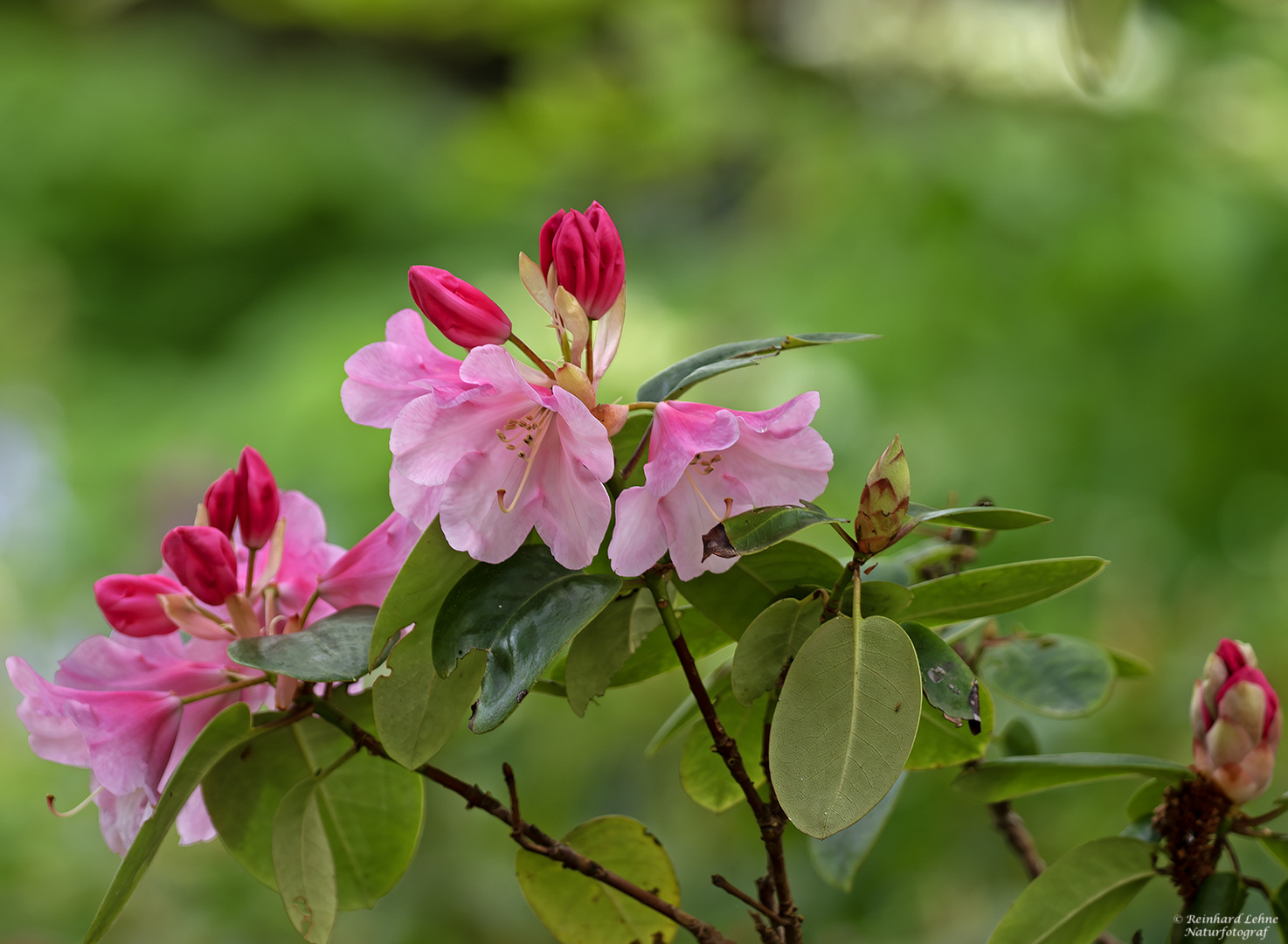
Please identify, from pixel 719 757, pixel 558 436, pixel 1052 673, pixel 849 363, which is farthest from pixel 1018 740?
pixel 849 363

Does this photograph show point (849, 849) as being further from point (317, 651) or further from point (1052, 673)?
point (317, 651)

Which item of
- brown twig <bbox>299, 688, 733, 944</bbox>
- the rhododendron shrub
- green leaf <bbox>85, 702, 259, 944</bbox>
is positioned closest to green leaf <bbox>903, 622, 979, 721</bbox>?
the rhododendron shrub

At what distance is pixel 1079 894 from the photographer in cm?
→ 36

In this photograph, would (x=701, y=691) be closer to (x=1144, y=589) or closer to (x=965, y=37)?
(x=1144, y=589)

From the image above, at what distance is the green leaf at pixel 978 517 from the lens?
0.96ft

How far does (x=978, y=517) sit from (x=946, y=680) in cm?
5

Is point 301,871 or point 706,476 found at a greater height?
point 706,476

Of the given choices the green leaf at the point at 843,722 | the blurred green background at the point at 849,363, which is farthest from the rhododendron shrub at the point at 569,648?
the blurred green background at the point at 849,363

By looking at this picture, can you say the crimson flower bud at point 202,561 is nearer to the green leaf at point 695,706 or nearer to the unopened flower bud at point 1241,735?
the green leaf at point 695,706

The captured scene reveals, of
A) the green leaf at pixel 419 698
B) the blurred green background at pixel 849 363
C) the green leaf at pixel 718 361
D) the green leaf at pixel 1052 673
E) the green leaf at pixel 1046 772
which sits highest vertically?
the green leaf at pixel 718 361

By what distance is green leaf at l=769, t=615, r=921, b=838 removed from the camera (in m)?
0.27

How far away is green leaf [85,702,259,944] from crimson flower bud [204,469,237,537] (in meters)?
0.07

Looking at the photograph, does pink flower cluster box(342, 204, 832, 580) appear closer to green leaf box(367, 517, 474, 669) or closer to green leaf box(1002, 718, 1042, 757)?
green leaf box(367, 517, 474, 669)

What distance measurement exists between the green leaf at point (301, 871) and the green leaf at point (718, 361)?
172 millimetres
